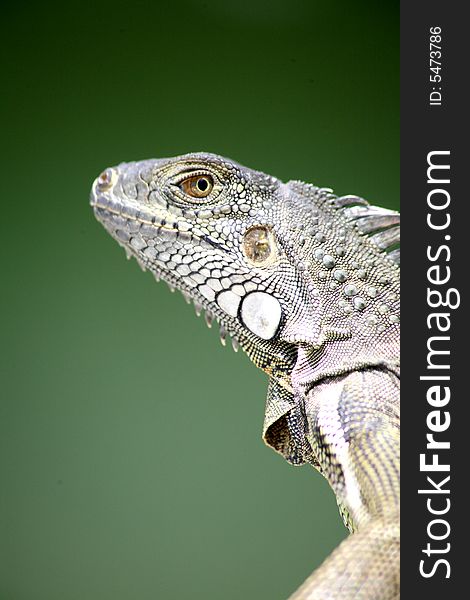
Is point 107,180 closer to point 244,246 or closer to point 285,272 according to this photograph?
point 244,246

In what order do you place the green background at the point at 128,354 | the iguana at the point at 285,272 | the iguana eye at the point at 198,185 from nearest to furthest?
the iguana at the point at 285,272, the iguana eye at the point at 198,185, the green background at the point at 128,354

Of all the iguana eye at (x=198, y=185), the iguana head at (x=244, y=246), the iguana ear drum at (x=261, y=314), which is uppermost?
the iguana eye at (x=198, y=185)

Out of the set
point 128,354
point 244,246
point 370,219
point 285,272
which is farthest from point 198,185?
point 128,354

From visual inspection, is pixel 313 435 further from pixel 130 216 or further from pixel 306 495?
pixel 306 495

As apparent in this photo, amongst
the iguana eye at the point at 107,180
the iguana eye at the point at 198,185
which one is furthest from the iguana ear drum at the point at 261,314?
the iguana eye at the point at 107,180

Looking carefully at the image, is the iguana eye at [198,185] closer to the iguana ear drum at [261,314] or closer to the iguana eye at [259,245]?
the iguana eye at [259,245]

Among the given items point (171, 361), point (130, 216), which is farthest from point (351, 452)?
point (171, 361)
